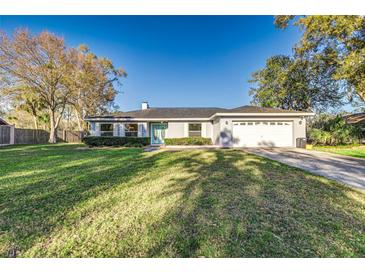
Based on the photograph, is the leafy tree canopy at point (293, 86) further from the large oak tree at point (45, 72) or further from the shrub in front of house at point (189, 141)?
the large oak tree at point (45, 72)

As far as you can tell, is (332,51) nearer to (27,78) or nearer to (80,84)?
(80,84)

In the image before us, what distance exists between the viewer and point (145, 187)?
4098 mm

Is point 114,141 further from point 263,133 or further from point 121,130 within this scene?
point 263,133

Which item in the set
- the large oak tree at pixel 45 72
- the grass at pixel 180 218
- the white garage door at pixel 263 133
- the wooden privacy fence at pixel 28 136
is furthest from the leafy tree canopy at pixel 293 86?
the wooden privacy fence at pixel 28 136

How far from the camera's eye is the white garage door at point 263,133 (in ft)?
42.4

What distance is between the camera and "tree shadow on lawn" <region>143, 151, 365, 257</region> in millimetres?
1923

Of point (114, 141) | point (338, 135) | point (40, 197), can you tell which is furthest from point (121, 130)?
point (338, 135)

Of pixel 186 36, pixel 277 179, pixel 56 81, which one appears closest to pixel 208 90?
pixel 186 36

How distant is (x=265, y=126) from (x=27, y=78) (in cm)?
2199

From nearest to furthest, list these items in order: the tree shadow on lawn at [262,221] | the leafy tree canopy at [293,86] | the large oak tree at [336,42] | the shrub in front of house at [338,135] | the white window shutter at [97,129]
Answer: the tree shadow on lawn at [262,221] < the large oak tree at [336,42] < the shrub in front of house at [338,135] < the white window shutter at [97,129] < the leafy tree canopy at [293,86]

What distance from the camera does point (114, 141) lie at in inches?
548

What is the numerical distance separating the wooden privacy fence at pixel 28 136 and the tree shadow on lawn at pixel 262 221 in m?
19.1

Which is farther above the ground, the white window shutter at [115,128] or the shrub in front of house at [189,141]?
the white window shutter at [115,128]

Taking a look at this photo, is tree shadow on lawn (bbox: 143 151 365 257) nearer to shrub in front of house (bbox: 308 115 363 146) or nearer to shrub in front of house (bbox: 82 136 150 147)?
shrub in front of house (bbox: 82 136 150 147)
